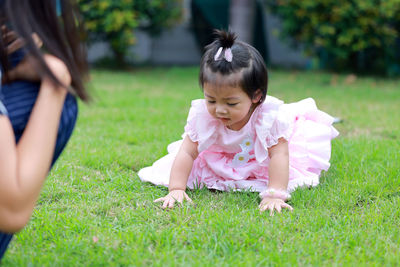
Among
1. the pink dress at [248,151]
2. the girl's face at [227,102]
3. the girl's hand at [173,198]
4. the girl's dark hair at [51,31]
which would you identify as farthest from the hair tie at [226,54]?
the girl's dark hair at [51,31]

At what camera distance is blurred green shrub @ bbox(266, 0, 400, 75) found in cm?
649

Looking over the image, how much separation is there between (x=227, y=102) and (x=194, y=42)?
6942 mm

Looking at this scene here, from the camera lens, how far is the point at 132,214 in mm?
2062

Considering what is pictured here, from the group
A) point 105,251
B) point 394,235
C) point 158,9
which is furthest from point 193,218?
point 158,9

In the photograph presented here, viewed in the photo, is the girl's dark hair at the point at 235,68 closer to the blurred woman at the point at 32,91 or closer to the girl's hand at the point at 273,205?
the girl's hand at the point at 273,205

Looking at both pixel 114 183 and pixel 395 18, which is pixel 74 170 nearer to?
pixel 114 183

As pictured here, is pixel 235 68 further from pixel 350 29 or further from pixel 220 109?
pixel 350 29

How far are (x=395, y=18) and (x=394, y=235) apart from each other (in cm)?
546

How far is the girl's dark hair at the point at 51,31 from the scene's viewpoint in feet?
4.32

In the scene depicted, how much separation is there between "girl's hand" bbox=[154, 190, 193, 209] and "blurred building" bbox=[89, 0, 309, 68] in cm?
620

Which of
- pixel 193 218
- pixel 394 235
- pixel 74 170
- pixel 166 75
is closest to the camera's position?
pixel 394 235

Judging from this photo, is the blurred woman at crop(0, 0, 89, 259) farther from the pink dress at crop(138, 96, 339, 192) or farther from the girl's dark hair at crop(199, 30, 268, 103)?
the pink dress at crop(138, 96, 339, 192)

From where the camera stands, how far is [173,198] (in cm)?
219

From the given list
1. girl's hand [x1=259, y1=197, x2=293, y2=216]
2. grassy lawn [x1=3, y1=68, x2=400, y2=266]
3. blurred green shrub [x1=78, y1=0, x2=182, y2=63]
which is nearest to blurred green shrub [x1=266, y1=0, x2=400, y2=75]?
blurred green shrub [x1=78, y1=0, x2=182, y2=63]
